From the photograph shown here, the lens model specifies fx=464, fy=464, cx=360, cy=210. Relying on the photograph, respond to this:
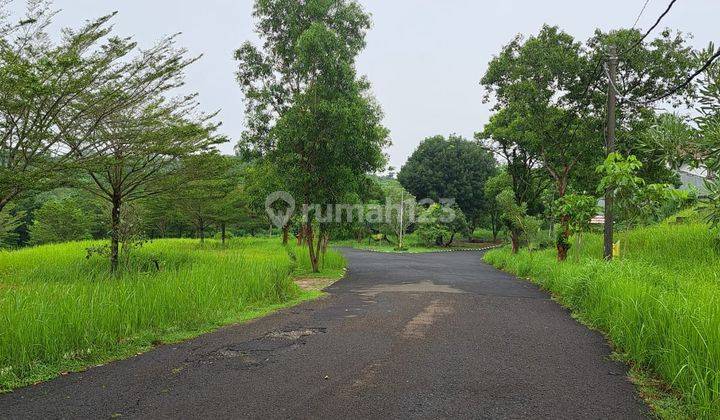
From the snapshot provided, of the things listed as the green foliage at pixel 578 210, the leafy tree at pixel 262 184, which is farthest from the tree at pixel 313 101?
the green foliage at pixel 578 210

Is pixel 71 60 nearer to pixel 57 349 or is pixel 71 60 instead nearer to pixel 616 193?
pixel 57 349

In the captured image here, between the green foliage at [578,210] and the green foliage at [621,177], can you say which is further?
the green foliage at [578,210]

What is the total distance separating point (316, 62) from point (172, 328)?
9.58 m

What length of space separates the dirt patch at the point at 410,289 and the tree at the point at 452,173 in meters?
32.2

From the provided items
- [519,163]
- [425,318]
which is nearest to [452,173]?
[519,163]

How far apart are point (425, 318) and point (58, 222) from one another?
3700 centimetres

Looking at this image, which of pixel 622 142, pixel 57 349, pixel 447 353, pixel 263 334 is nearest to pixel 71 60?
pixel 57 349

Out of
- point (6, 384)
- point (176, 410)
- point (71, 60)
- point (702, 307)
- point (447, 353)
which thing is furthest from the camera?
point (71, 60)

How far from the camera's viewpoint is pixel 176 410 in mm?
3682

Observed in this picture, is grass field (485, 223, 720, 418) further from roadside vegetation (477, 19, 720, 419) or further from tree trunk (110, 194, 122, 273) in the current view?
tree trunk (110, 194, 122, 273)

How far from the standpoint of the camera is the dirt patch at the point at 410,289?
10.9m

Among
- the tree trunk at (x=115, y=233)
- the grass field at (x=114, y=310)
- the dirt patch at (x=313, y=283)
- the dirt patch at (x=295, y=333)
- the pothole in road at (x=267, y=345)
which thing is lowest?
the dirt patch at (x=313, y=283)

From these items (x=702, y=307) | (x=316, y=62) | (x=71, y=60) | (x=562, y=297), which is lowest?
(x=562, y=297)

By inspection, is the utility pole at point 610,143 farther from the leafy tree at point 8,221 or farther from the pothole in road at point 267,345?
the leafy tree at point 8,221
